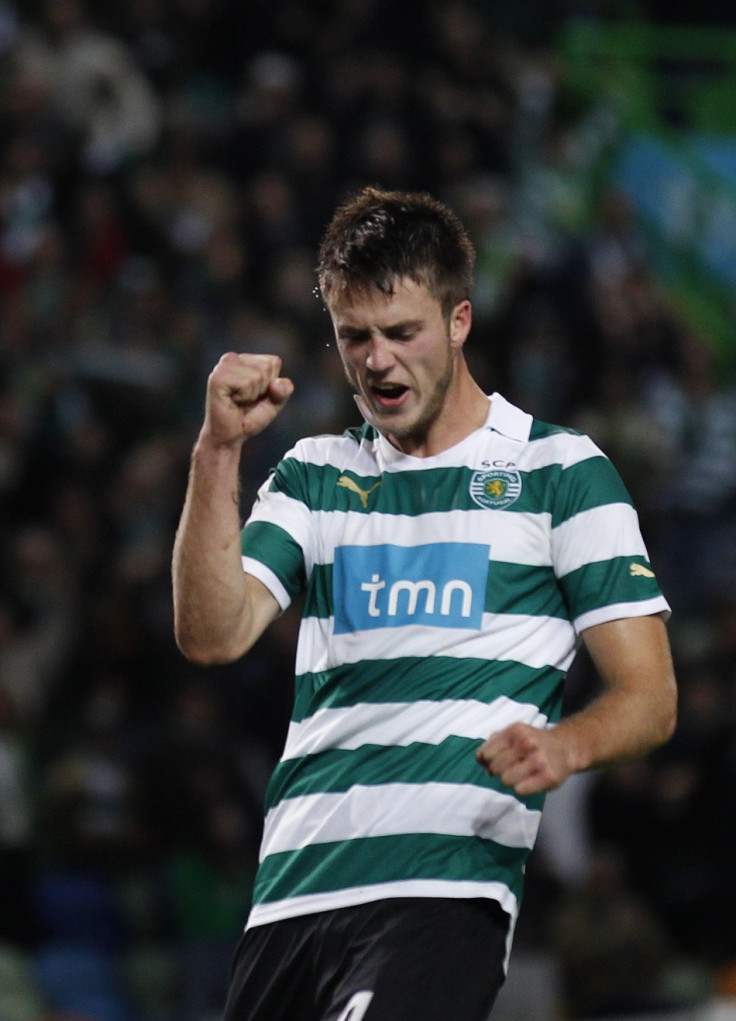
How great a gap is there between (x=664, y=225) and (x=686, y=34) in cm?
238

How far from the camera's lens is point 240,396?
3.06m

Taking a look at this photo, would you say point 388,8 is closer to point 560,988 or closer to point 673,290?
point 673,290

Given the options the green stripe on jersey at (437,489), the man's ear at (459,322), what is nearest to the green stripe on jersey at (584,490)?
the green stripe on jersey at (437,489)

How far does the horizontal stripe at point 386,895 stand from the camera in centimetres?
301

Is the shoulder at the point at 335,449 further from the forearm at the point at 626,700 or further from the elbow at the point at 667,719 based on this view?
the elbow at the point at 667,719

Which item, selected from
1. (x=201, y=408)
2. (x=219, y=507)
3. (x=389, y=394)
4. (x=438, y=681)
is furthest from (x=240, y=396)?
(x=201, y=408)

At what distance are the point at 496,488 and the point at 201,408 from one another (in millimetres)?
5187

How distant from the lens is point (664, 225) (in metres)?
12.0

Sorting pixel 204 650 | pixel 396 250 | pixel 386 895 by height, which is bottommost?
pixel 386 895

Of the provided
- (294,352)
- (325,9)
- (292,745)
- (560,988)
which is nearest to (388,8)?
(325,9)

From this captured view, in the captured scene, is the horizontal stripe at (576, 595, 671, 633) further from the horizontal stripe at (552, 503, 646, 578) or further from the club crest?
the club crest

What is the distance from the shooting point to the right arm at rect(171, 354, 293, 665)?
3049 millimetres

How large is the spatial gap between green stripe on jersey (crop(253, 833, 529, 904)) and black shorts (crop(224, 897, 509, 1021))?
5cm

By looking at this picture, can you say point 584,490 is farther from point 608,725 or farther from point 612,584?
point 608,725
